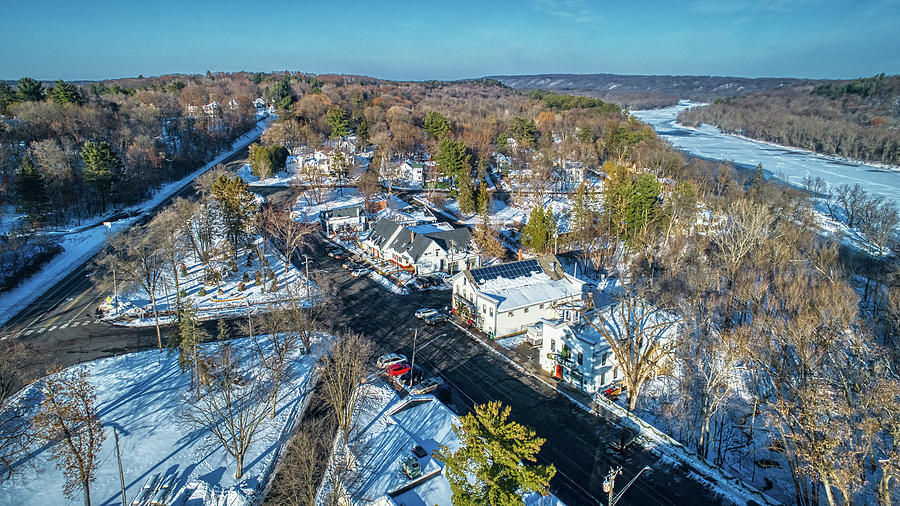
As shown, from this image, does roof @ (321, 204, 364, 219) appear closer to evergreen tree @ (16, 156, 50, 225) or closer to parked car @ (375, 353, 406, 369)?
evergreen tree @ (16, 156, 50, 225)

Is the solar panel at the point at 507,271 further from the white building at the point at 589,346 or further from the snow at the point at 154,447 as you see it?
the snow at the point at 154,447

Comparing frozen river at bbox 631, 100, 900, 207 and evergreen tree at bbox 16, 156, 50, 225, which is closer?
evergreen tree at bbox 16, 156, 50, 225

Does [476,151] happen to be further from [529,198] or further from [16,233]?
[16,233]

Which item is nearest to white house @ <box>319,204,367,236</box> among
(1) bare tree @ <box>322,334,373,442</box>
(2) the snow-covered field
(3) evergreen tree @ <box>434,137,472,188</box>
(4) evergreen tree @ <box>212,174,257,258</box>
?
(2) the snow-covered field

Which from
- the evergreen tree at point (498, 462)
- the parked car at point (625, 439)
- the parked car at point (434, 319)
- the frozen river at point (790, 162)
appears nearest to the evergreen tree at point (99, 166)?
the parked car at point (434, 319)

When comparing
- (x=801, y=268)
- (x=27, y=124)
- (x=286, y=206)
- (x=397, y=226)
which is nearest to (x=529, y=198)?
(x=397, y=226)
